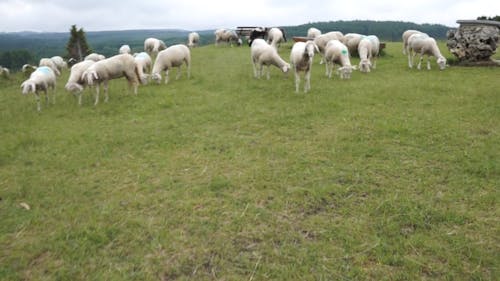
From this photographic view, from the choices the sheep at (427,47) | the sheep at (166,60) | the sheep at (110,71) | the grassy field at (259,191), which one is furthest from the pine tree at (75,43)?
the sheep at (427,47)

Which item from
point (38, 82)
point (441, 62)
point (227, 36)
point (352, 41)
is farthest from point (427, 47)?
point (227, 36)

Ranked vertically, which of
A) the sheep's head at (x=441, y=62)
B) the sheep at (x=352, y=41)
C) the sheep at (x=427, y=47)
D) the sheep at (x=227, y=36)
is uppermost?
the sheep at (x=227, y=36)

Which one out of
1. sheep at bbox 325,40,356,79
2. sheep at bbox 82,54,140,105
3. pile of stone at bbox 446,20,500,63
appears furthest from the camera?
pile of stone at bbox 446,20,500,63

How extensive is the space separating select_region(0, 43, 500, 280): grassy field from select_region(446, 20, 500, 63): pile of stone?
6.79 m

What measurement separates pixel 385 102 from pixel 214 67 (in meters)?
12.1

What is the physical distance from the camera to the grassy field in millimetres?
4270

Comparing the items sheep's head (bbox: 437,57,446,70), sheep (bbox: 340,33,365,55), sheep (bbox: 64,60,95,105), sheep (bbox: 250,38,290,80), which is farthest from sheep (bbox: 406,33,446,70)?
sheep (bbox: 64,60,95,105)

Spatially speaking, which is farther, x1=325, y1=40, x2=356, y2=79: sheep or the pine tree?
the pine tree

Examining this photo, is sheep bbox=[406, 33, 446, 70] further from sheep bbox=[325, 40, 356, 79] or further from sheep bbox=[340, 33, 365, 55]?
sheep bbox=[325, 40, 356, 79]

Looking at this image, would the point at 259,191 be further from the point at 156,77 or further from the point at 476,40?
the point at 476,40

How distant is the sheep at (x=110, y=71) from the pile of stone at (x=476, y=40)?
1548 cm

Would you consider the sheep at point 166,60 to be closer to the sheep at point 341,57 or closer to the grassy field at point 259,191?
the grassy field at point 259,191

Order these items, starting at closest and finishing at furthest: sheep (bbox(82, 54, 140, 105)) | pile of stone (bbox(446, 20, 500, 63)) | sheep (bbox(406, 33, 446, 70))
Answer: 1. sheep (bbox(82, 54, 140, 105))
2. sheep (bbox(406, 33, 446, 70))
3. pile of stone (bbox(446, 20, 500, 63))

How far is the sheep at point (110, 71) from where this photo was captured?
12.4 meters
